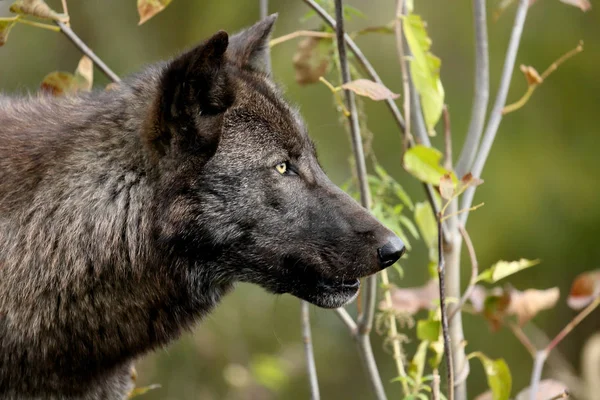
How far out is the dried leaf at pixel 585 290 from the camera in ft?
11.0

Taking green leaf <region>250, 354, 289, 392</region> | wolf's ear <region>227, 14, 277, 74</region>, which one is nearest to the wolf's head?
wolf's ear <region>227, 14, 277, 74</region>

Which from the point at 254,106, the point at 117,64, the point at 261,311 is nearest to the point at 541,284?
the point at 261,311

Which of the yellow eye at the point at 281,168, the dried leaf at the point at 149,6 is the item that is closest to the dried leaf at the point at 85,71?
the dried leaf at the point at 149,6

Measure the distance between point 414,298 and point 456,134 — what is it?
205 inches

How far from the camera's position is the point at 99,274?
→ 2.92m

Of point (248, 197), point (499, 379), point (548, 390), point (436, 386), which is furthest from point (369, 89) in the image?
point (548, 390)

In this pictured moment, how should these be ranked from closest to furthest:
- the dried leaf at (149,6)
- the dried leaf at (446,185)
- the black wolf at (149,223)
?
the dried leaf at (446,185) < the black wolf at (149,223) < the dried leaf at (149,6)

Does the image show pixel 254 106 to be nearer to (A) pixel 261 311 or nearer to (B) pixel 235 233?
(B) pixel 235 233

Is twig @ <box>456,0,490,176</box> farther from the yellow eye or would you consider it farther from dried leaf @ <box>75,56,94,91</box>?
dried leaf @ <box>75,56,94,91</box>

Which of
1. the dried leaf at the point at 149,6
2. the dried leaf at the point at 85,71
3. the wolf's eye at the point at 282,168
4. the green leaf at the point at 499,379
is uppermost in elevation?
the dried leaf at the point at 149,6

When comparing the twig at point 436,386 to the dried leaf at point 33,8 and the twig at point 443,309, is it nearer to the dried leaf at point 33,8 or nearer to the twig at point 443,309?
the twig at point 443,309

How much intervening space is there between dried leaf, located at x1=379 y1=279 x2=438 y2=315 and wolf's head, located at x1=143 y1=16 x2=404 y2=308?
294mm

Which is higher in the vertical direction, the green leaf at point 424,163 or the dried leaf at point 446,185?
the green leaf at point 424,163

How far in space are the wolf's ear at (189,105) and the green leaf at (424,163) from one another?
0.70 m
